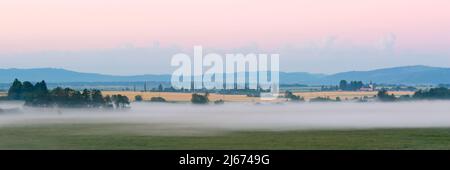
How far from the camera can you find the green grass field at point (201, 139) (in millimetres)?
17891

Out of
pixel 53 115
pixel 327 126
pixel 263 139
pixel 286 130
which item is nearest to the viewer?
pixel 263 139

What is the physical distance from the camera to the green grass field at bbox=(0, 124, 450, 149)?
17.9 meters

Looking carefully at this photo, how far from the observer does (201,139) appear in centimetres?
1908

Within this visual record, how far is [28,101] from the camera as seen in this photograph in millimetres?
18875

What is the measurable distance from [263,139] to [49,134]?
5685mm

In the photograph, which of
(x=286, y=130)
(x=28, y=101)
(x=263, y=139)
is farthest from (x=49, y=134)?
(x=286, y=130)

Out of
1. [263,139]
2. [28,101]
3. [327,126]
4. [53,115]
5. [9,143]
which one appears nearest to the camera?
[9,143]

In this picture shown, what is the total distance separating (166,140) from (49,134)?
3.05 meters
